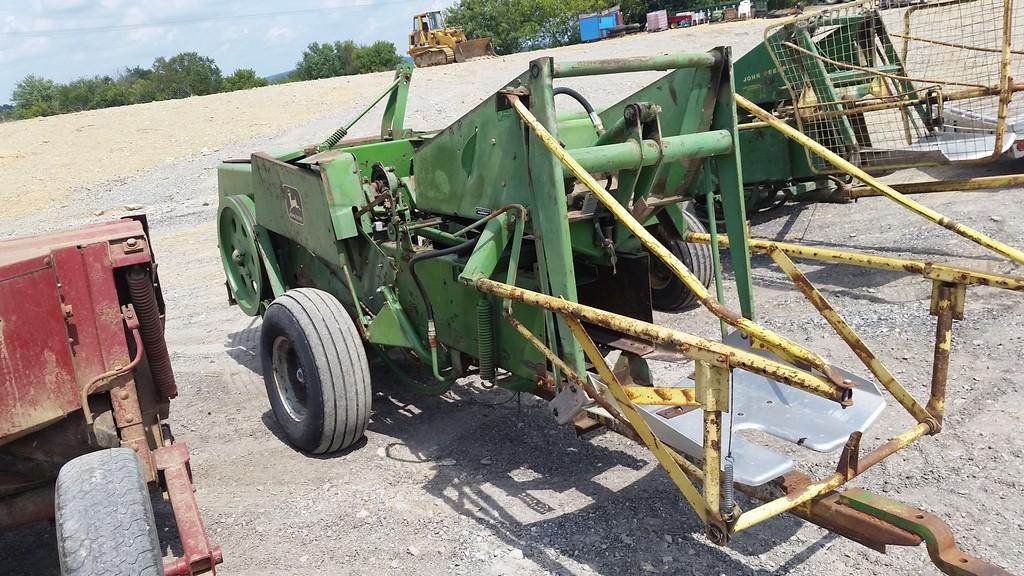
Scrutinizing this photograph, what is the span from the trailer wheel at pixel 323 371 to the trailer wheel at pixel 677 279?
2245 mm

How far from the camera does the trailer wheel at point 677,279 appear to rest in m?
5.87

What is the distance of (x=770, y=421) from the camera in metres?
3.35

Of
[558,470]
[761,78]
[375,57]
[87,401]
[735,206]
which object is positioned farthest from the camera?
[375,57]

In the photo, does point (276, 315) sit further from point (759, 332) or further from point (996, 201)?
point (996, 201)

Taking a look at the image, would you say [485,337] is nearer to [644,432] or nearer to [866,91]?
[644,432]

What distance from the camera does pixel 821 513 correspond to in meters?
2.83

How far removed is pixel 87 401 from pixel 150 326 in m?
0.36

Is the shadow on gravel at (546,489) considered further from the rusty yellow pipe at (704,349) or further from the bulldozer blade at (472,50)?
the bulldozer blade at (472,50)

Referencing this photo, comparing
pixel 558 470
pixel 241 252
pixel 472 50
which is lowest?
pixel 558 470

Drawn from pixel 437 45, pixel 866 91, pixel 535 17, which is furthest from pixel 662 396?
pixel 535 17

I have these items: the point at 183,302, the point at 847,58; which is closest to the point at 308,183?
the point at 183,302

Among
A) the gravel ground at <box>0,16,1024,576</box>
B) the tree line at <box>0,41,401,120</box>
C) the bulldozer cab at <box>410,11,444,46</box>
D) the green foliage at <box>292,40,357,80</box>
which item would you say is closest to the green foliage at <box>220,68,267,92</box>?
the tree line at <box>0,41,401,120</box>

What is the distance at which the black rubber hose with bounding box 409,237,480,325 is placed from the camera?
381 centimetres

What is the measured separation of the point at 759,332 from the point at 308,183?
307 cm
